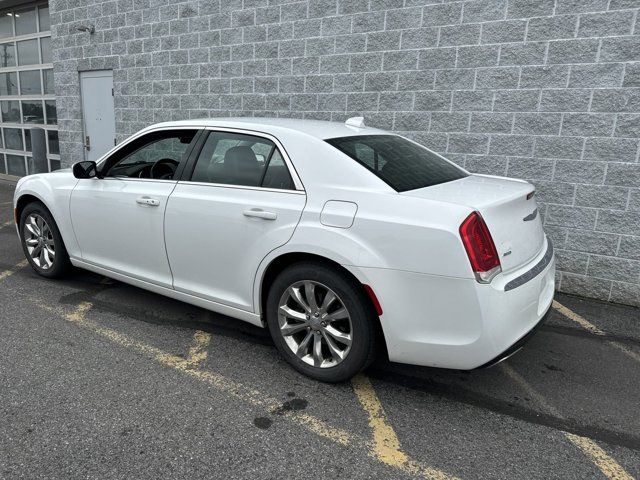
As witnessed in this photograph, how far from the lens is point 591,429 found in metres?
2.80

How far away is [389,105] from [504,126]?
1340 millimetres

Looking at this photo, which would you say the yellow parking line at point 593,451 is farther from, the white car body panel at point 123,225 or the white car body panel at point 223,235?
the white car body panel at point 123,225

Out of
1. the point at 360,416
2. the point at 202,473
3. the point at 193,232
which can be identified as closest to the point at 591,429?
the point at 360,416

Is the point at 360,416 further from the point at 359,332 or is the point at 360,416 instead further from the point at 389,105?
the point at 389,105

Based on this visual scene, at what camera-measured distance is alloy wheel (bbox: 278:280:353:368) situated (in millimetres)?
3029

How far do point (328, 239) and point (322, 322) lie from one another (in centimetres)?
53

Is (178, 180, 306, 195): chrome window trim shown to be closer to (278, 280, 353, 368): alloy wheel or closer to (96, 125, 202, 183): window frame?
(96, 125, 202, 183): window frame

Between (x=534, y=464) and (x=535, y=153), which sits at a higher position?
(x=535, y=153)

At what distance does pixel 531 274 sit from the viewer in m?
2.89

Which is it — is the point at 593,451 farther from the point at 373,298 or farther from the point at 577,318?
the point at 577,318

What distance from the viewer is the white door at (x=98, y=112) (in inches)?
350

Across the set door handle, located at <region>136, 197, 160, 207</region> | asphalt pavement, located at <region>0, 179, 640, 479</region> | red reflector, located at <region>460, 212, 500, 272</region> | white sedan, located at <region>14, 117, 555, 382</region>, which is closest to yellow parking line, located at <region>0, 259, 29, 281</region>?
asphalt pavement, located at <region>0, 179, 640, 479</region>

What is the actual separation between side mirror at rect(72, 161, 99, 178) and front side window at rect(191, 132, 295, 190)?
117 cm

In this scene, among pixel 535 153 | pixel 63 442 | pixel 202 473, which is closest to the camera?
pixel 202 473
